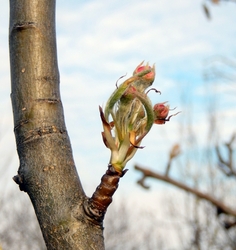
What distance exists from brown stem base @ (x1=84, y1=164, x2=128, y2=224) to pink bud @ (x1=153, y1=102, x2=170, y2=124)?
0.32 ft

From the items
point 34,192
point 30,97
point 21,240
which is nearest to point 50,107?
point 30,97

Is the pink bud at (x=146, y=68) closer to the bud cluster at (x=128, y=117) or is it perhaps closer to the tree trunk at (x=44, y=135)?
the bud cluster at (x=128, y=117)

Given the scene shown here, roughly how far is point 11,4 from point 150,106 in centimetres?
34

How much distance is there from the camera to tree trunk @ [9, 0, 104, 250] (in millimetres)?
697

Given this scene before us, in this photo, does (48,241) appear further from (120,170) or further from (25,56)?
(25,56)

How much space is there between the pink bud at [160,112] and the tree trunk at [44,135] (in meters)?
0.14

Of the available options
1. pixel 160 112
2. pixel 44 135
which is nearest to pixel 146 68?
pixel 160 112

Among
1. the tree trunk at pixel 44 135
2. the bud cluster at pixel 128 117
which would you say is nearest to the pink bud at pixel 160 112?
the bud cluster at pixel 128 117

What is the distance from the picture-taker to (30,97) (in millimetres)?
797

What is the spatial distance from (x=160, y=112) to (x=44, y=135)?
0.18m

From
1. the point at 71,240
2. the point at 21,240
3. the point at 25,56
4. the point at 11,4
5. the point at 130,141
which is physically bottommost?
the point at 21,240

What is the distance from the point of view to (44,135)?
77 cm

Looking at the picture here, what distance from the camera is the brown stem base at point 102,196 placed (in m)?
0.71

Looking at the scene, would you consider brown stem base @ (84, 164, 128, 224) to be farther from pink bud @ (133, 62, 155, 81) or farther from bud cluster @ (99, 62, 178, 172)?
pink bud @ (133, 62, 155, 81)
